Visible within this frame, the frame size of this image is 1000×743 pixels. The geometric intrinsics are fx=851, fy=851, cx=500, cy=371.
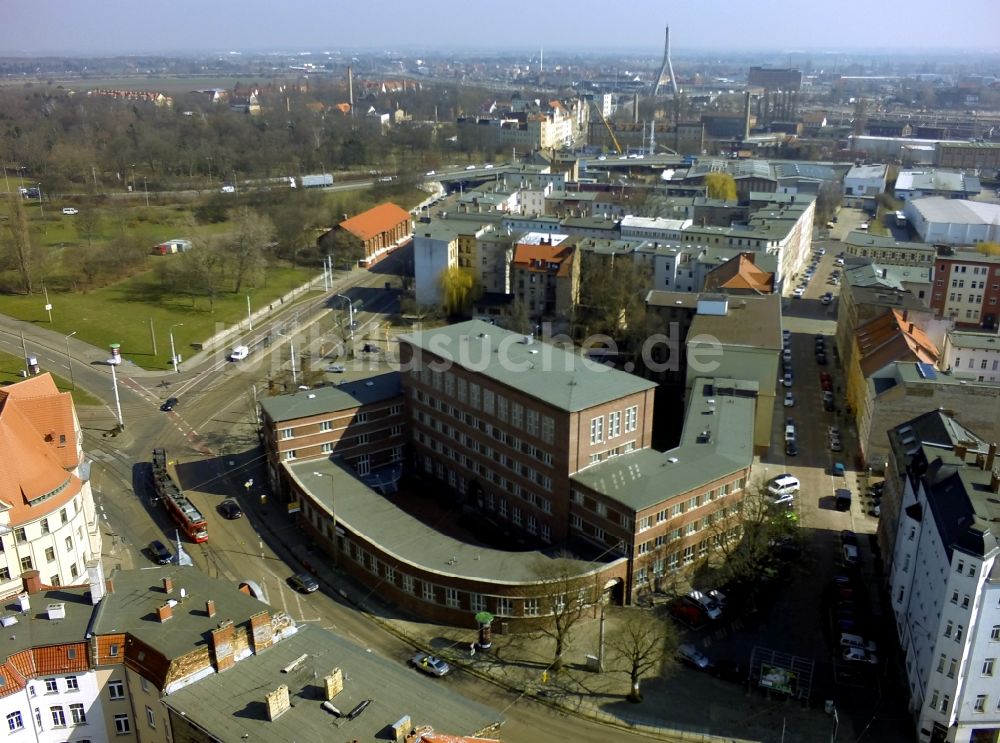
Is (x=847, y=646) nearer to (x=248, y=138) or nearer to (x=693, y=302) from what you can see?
(x=693, y=302)

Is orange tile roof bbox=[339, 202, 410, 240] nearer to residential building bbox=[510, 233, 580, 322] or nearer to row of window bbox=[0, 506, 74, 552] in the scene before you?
residential building bbox=[510, 233, 580, 322]

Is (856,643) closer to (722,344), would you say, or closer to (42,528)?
(722,344)

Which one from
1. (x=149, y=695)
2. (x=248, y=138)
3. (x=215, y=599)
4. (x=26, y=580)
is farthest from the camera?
(x=248, y=138)

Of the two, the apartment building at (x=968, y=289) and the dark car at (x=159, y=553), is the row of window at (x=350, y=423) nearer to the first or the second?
the dark car at (x=159, y=553)

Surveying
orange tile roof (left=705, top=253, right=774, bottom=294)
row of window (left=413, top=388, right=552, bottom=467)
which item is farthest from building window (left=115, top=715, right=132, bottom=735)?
orange tile roof (left=705, top=253, right=774, bottom=294)

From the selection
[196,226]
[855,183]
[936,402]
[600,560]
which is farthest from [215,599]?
[855,183]

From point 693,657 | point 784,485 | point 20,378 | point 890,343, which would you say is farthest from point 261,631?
point 20,378
